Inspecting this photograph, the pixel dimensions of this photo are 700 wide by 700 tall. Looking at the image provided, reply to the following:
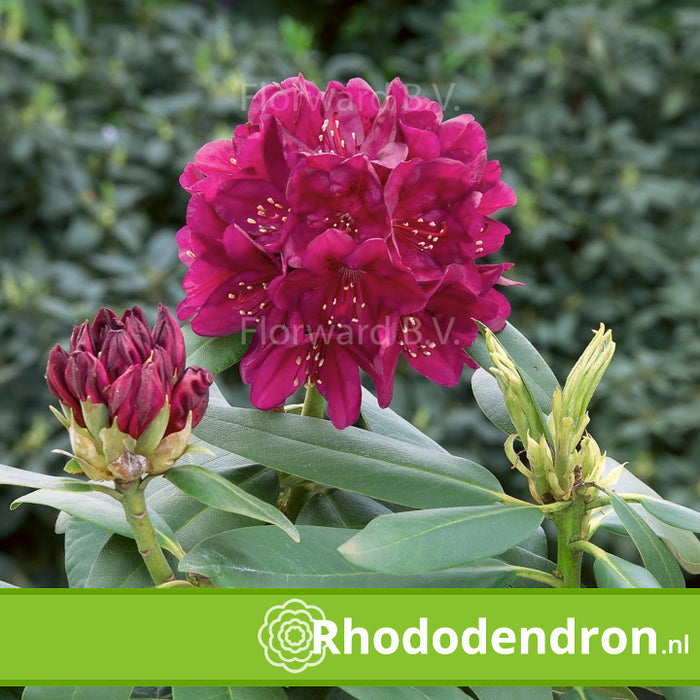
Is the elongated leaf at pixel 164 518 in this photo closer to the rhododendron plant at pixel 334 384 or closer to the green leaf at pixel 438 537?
the rhododendron plant at pixel 334 384

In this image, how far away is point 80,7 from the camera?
210 cm

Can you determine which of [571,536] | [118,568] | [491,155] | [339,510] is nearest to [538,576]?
[571,536]

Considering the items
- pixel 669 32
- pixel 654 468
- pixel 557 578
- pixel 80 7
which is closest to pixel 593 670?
pixel 557 578

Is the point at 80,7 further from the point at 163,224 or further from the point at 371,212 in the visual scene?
the point at 371,212

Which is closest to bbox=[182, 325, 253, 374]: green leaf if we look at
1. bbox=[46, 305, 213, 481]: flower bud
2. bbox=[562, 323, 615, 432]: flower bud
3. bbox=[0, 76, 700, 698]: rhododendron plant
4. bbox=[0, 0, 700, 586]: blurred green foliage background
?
bbox=[0, 76, 700, 698]: rhododendron plant

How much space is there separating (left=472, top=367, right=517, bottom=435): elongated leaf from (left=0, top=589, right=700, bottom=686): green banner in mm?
155

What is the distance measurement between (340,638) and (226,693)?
64 mm

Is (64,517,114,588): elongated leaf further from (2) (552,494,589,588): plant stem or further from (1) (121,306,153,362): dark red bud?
(2) (552,494,589,588): plant stem

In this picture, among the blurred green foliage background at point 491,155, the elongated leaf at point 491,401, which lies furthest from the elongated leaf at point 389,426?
the blurred green foliage background at point 491,155

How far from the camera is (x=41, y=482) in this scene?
539mm

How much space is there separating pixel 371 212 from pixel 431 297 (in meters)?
0.07

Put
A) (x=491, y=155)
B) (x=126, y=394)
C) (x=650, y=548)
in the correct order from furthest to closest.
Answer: (x=491, y=155) → (x=650, y=548) → (x=126, y=394)

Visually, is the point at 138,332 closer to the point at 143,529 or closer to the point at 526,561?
the point at 143,529

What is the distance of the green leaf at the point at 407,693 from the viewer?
52 cm
